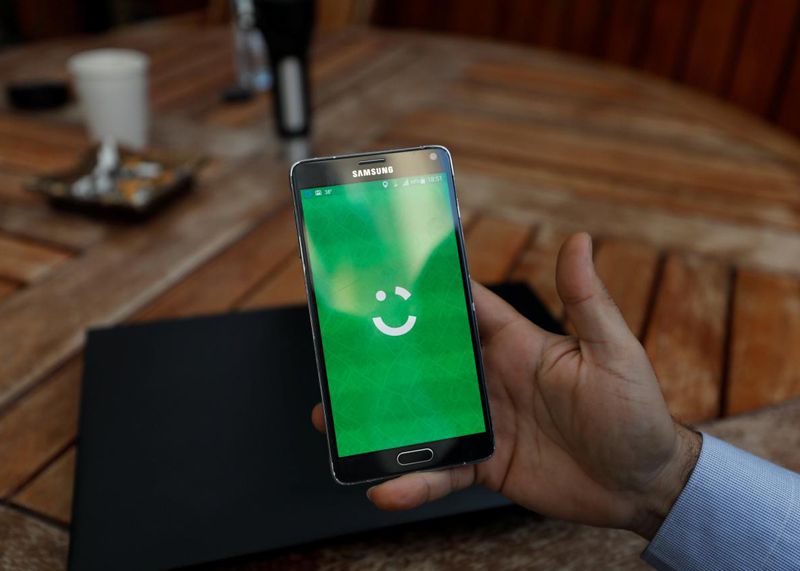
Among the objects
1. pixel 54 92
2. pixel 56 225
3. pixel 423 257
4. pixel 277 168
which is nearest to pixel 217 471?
pixel 423 257

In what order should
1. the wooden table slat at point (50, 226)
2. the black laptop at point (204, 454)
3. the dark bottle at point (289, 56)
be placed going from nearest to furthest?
the black laptop at point (204, 454) < the wooden table slat at point (50, 226) < the dark bottle at point (289, 56)

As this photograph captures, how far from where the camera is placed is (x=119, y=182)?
0.84 m

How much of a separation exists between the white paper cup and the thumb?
2.52 feet

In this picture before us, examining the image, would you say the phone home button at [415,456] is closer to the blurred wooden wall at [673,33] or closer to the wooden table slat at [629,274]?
the wooden table slat at [629,274]

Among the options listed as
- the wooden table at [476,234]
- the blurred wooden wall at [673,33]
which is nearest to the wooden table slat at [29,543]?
the wooden table at [476,234]

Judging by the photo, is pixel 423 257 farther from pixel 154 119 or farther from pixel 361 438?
pixel 154 119

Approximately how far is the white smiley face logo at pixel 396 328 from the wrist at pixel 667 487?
0.68ft

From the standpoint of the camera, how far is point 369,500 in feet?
1.48

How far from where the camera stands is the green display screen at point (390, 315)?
459 millimetres

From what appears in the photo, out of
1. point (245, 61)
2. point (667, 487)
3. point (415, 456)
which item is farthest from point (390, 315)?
point (245, 61)

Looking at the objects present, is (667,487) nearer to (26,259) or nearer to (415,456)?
(415,456)

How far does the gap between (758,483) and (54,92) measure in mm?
1242

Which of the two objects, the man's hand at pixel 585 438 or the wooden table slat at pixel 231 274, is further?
the wooden table slat at pixel 231 274

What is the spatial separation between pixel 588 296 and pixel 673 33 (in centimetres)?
218
